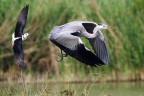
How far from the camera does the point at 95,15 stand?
15.5 metres

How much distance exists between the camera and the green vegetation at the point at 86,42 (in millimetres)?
14766

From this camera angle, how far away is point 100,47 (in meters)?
8.89

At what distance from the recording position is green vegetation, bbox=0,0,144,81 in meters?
14.8

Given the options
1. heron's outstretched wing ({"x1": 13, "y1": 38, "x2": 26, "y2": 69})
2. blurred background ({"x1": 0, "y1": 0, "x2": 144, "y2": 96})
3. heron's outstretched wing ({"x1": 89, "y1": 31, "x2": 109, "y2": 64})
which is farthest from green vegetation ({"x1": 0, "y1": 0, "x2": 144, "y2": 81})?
heron's outstretched wing ({"x1": 13, "y1": 38, "x2": 26, "y2": 69})

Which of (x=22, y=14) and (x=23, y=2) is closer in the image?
(x=22, y=14)

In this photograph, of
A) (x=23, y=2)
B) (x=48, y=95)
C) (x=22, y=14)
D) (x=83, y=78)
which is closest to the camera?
(x=48, y=95)

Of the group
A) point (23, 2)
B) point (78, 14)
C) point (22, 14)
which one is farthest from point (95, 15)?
point (22, 14)

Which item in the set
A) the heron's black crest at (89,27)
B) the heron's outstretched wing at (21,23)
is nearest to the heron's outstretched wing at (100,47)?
the heron's black crest at (89,27)

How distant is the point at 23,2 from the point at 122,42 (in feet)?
7.29

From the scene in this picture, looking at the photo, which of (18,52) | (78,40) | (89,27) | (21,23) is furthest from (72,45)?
(21,23)

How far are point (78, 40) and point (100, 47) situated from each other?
1.99ft

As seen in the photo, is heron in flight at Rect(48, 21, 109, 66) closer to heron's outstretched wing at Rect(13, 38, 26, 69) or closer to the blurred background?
heron's outstretched wing at Rect(13, 38, 26, 69)

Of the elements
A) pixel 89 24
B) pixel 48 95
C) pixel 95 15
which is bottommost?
pixel 48 95

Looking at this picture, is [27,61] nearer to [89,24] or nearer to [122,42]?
[122,42]
